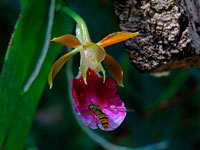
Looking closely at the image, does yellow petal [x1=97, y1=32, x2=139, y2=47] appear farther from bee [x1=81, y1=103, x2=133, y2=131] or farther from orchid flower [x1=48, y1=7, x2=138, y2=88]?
bee [x1=81, y1=103, x2=133, y2=131]

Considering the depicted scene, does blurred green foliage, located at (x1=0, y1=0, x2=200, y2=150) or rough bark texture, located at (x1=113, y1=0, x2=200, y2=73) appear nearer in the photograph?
rough bark texture, located at (x1=113, y1=0, x2=200, y2=73)

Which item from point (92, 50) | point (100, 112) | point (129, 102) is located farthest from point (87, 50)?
point (129, 102)

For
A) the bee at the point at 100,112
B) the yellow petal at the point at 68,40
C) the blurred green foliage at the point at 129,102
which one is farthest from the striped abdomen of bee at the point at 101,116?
the blurred green foliage at the point at 129,102

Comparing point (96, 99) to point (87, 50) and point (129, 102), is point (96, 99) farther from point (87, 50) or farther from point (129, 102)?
point (129, 102)

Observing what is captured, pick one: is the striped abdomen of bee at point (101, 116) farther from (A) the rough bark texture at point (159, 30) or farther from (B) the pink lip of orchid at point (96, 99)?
(A) the rough bark texture at point (159, 30)

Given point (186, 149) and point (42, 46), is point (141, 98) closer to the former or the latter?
point (186, 149)

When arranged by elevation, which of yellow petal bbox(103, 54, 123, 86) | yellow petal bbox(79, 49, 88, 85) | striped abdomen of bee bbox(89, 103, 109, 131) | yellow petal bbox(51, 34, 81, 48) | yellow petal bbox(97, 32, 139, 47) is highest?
yellow petal bbox(51, 34, 81, 48)

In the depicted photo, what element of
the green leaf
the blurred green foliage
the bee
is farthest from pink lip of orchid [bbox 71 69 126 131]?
the blurred green foliage
